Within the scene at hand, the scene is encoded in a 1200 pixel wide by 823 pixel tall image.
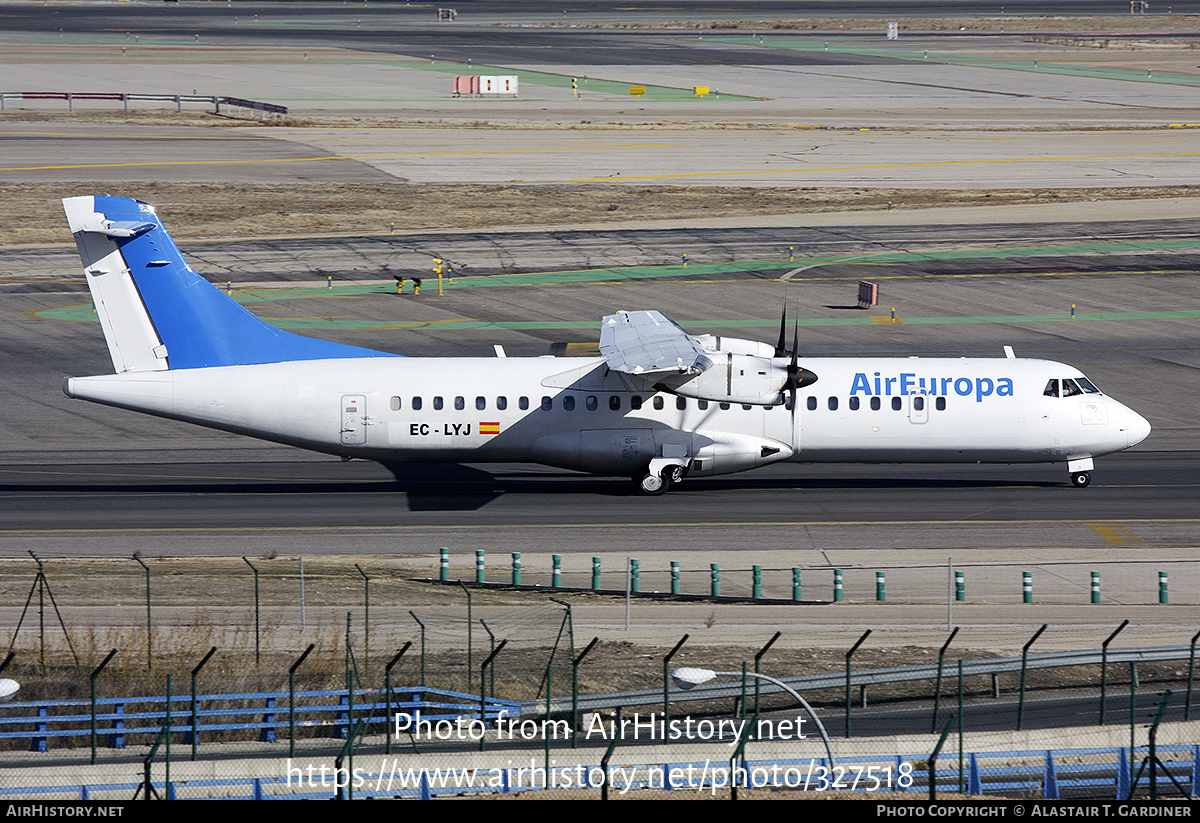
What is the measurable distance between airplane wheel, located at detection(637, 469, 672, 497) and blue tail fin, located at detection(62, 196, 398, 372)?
432 inches

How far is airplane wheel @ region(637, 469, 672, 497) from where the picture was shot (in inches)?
1454

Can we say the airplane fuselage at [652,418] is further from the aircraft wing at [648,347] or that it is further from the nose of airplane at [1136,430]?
the aircraft wing at [648,347]

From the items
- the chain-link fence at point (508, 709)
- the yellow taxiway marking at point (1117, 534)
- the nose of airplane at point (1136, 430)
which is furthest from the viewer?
the nose of airplane at point (1136, 430)

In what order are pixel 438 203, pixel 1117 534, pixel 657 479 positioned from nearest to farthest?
pixel 1117 534 < pixel 657 479 < pixel 438 203

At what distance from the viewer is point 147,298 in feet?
114

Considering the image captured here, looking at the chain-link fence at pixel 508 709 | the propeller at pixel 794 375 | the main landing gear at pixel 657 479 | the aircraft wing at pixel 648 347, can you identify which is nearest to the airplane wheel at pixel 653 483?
the main landing gear at pixel 657 479

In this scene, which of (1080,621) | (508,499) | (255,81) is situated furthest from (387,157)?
(1080,621)

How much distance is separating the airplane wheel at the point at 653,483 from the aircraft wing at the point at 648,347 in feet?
12.8

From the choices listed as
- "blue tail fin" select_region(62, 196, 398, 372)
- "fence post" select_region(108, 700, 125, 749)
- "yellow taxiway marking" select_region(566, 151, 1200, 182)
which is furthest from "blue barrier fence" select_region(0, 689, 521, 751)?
"yellow taxiway marking" select_region(566, 151, 1200, 182)

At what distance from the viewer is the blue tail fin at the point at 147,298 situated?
34344 mm

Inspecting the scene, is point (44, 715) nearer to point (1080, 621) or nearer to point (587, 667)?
point (587, 667)

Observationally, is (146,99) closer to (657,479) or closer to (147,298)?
(147,298)

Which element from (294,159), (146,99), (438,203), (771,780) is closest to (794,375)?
(771,780)

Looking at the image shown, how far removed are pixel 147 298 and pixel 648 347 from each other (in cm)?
1285
